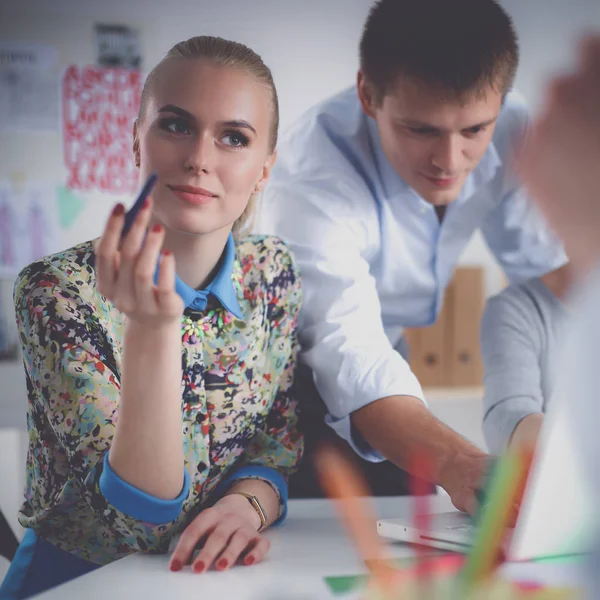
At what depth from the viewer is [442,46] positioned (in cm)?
105

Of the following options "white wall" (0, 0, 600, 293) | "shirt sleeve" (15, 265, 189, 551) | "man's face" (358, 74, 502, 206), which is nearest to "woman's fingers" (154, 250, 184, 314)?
"shirt sleeve" (15, 265, 189, 551)

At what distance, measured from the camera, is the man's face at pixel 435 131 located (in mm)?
1036

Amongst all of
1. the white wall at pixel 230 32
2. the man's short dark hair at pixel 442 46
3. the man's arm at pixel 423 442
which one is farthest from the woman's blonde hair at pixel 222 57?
the white wall at pixel 230 32

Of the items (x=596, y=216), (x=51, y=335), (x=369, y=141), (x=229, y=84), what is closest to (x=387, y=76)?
(x=369, y=141)

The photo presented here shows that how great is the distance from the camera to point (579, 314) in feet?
1.01

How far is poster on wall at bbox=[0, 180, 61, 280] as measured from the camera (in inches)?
100

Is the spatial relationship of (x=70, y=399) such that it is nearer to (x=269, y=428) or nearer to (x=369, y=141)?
(x=269, y=428)

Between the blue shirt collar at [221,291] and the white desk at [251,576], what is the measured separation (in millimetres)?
256

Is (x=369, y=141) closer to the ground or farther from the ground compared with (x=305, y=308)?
farther from the ground

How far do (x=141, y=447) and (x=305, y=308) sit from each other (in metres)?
0.46

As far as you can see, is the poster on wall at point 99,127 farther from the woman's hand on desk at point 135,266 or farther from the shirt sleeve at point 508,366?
the woman's hand on desk at point 135,266

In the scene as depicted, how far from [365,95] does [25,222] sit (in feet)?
5.62

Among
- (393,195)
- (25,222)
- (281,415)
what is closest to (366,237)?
(393,195)

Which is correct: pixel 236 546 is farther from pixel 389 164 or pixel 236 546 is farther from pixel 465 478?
pixel 389 164
